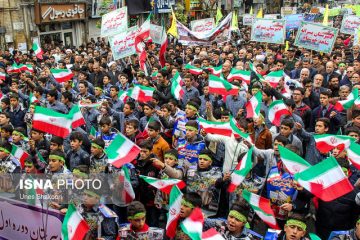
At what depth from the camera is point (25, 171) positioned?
558cm

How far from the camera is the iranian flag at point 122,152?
16.6ft

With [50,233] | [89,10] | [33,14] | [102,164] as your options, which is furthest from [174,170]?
[89,10]

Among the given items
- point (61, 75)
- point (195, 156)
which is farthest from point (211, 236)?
point (61, 75)

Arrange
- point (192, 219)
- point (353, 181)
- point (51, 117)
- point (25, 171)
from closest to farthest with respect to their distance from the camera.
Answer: point (192, 219) < point (353, 181) < point (25, 171) < point (51, 117)

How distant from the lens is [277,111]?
6.77 m

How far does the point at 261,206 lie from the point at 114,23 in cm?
910

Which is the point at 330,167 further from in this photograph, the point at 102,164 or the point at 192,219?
the point at 102,164

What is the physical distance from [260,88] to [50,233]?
4.90 meters

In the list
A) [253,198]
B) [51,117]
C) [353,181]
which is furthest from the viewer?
[51,117]

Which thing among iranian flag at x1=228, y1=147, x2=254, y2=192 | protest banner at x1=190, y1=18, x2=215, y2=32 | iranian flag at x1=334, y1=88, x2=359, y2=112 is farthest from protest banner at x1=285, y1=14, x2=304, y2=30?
iranian flag at x1=228, y1=147, x2=254, y2=192

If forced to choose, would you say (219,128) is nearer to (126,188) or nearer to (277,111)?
(277,111)

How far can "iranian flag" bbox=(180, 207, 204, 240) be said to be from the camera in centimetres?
370

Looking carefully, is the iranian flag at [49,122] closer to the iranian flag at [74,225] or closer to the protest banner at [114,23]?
the iranian flag at [74,225]

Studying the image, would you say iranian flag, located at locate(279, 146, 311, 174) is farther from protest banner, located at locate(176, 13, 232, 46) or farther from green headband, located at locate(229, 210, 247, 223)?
protest banner, located at locate(176, 13, 232, 46)
